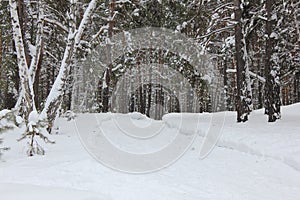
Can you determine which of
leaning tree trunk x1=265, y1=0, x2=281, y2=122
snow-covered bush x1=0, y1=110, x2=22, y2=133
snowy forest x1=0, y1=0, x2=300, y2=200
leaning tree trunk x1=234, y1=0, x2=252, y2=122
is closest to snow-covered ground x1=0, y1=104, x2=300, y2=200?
snowy forest x1=0, y1=0, x2=300, y2=200

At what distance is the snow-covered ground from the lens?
12.6 feet

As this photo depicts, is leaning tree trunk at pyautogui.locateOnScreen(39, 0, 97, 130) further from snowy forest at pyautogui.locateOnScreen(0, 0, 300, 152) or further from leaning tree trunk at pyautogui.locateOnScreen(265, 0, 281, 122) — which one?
leaning tree trunk at pyautogui.locateOnScreen(265, 0, 281, 122)

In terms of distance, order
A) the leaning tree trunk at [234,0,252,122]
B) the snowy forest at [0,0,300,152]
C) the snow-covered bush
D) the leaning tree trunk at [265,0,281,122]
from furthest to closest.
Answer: the leaning tree trunk at [234,0,252,122], the leaning tree trunk at [265,0,281,122], the snowy forest at [0,0,300,152], the snow-covered bush

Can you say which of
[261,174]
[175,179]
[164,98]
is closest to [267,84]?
[261,174]

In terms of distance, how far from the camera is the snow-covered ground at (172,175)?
12.6 feet

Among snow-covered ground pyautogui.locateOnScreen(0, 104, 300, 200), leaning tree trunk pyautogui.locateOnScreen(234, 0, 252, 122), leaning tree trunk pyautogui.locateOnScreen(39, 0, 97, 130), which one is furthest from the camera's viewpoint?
leaning tree trunk pyautogui.locateOnScreen(234, 0, 252, 122)

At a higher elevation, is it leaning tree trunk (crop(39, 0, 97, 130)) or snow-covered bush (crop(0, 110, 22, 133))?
leaning tree trunk (crop(39, 0, 97, 130))

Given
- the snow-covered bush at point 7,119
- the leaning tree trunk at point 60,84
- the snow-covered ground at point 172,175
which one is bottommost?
the snow-covered ground at point 172,175

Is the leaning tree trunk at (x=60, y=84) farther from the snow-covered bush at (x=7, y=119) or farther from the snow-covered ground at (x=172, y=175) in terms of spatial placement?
the snow-covered bush at (x=7, y=119)

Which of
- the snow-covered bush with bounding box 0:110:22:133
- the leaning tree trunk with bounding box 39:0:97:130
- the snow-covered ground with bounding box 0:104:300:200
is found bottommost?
the snow-covered ground with bounding box 0:104:300:200

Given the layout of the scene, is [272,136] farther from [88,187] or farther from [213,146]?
[88,187]

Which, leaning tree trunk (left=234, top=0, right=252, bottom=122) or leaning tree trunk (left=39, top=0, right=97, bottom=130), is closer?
leaning tree trunk (left=39, top=0, right=97, bottom=130)

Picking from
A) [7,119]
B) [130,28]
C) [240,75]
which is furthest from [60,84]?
[130,28]

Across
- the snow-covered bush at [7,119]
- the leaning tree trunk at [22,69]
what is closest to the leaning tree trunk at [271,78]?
the leaning tree trunk at [22,69]
